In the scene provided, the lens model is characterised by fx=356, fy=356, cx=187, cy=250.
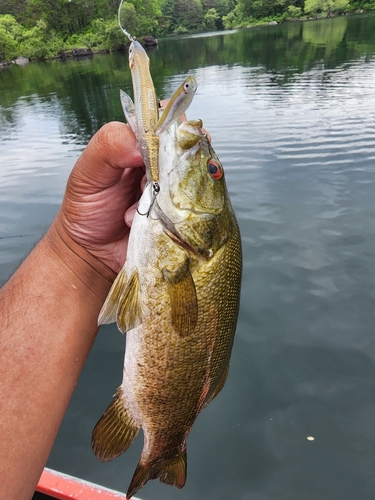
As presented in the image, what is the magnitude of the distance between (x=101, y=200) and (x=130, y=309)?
36.5 inches

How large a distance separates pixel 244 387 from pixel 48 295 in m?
3.08

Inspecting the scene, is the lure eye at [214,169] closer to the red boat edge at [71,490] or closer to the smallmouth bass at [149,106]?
the smallmouth bass at [149,106]

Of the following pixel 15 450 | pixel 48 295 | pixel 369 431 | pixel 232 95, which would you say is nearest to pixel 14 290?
pixel 48 295

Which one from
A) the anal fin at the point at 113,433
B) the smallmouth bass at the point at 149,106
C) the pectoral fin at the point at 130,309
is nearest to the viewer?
the smallmouth bass at the point at 149,106

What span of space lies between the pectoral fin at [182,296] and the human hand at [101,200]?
0.64 m

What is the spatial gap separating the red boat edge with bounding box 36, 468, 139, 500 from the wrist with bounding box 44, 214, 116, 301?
1481mm

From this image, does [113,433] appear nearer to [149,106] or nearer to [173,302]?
[173,302]

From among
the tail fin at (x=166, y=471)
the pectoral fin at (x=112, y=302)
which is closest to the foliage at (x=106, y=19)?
the pectoral fin at (x=112, y=302)

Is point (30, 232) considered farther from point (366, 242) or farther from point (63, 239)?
point (366, 242)

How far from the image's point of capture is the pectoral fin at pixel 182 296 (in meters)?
1.83

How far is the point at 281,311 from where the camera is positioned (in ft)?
18.3

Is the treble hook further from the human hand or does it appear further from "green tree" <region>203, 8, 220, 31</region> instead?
"green tree" <region>203, 8, 220, 31</region>

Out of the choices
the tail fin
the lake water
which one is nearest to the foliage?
the lake water

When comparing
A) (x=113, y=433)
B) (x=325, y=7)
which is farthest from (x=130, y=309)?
(x=325, y=7)
